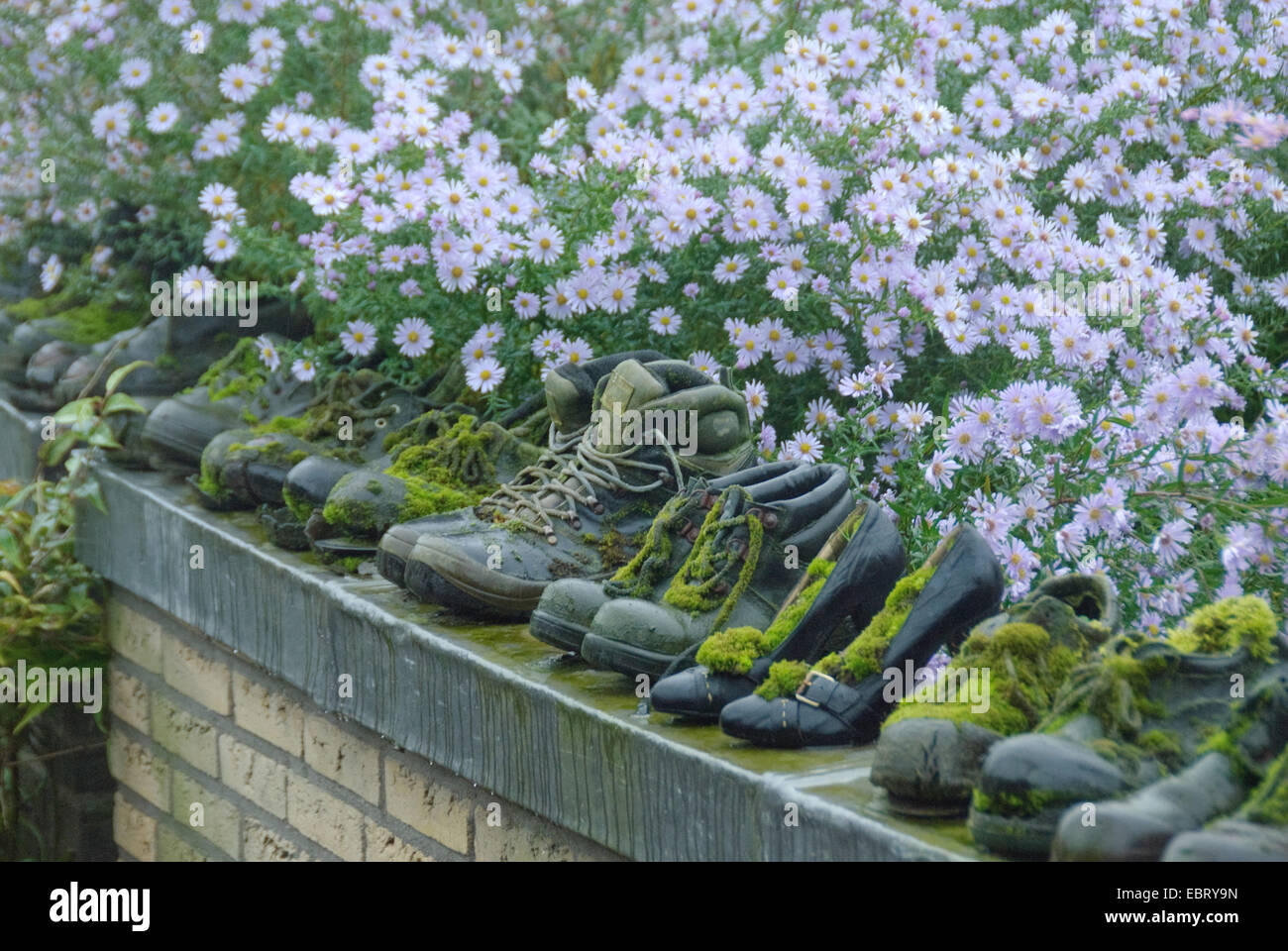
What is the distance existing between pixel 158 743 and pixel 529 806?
1755 millimetres

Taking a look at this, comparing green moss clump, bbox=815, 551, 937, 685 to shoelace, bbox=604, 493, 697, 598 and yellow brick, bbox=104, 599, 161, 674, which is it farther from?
yellow brick, bbox=104, 599, 161, 674

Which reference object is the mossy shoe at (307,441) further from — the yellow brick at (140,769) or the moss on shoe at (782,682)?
the moss on shoe at (782,682)

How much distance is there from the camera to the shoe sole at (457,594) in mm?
2285

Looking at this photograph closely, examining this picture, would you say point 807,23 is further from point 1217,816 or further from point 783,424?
point 1217,816

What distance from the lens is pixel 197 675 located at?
10.7 feet

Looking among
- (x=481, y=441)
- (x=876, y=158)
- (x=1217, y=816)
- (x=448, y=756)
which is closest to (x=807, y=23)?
(x=876, y=158)

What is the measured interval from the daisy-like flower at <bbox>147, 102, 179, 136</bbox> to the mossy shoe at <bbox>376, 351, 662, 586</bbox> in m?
1.84

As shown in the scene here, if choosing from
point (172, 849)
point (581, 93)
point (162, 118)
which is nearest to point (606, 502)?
point (581, 93)

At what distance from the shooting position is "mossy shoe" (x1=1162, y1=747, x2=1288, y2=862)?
3.82 feet

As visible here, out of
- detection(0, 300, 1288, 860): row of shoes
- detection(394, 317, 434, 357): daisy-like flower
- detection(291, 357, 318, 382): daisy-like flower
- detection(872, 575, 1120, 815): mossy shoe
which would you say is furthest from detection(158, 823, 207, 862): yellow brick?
detection(872, 575, 1120, 815): mossy shoe

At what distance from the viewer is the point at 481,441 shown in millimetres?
2793

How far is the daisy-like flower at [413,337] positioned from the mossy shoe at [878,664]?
173 centimetres

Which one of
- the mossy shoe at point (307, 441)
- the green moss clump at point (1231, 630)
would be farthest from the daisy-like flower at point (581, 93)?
the green moss clump at point (1231, 630)

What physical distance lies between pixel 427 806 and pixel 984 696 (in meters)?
1.18
